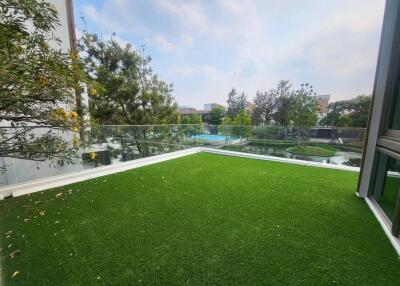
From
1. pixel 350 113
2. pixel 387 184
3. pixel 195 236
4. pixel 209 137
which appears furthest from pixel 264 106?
pixel 195 236

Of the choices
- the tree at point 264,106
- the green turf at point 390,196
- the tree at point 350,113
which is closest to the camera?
the green turf at point 390,196

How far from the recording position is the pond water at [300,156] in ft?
17.4

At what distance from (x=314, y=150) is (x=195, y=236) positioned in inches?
225

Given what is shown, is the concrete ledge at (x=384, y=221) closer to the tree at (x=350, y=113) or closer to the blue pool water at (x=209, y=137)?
the blue pool water at (x=209, y=137)

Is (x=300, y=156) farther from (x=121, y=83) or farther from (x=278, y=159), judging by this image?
(x=121, y=83)

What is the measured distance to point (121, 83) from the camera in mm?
7949

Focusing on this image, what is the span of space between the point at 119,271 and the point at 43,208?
218 cm

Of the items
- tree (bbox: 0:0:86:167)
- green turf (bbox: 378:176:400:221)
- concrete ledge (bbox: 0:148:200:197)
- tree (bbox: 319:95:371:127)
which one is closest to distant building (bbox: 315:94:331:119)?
tree (bbox: 319:95:371:127)

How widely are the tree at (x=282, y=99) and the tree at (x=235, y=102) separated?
722 centimetres

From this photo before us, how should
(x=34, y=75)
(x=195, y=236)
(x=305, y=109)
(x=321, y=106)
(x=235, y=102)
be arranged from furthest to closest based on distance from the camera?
(x=235, y=102) < (x=321, y=106) < (x=305, y=109) < (x=195, y=236) < (x=34, y=75)

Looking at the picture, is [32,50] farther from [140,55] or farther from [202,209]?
[140,55]

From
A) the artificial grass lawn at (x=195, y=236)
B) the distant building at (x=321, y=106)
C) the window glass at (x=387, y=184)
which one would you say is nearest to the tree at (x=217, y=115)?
the distant building at (x=321, y=106)

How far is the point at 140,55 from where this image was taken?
902cm

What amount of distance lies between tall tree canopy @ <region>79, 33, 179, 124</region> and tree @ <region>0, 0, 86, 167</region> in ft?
19.3
